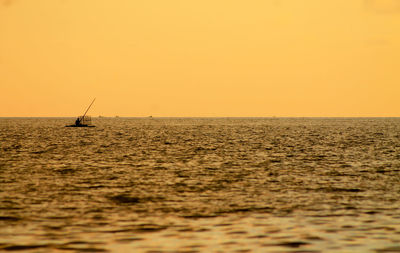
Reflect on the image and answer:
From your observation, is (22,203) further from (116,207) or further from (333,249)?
(333,249)

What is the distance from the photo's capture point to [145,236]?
68.0 ft

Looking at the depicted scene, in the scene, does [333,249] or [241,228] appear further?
[241,228]

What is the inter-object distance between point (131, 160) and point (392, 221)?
3837 centimetres

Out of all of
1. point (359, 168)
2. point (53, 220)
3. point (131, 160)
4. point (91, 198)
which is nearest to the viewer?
point (53, 220)

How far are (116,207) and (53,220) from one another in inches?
166

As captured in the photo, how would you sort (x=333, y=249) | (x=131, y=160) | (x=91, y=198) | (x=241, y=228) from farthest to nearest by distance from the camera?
(x=131, y=160) → (x=91, y=198) → (x=241, y=228) → (x=333, y=249)

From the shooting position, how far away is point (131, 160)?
58844 millimetres

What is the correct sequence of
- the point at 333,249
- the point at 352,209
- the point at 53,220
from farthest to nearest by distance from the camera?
the point at 352,209 → the point at 53,220 → the point at 333,249

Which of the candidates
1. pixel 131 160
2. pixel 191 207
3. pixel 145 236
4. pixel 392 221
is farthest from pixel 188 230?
pixel 131 160

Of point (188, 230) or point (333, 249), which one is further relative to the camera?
point (188, 230)

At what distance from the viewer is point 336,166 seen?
51375 millimetres

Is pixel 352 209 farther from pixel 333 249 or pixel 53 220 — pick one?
pixel 53 220

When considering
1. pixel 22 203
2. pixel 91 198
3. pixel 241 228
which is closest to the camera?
pixel 241 228

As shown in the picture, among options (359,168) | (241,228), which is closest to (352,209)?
(241,228)
